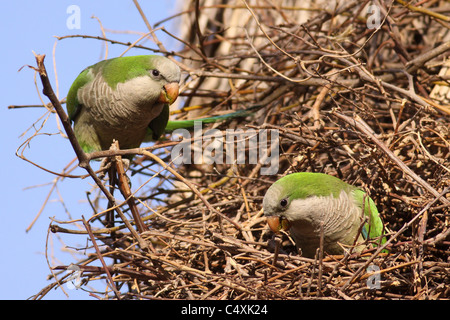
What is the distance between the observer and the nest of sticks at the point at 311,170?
2684 millimetres

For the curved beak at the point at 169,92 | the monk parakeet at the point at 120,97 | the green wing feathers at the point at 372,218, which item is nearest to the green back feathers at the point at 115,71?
the monk parakeet at the point at 120,97

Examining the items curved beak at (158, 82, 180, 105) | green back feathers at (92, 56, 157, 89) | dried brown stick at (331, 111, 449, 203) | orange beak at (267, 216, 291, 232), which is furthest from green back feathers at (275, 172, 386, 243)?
green back feathers at (92, 56, 157, 89)

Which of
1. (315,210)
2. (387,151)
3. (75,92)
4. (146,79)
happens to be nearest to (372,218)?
(315,210)

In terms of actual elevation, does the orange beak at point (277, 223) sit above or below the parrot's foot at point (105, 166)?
below

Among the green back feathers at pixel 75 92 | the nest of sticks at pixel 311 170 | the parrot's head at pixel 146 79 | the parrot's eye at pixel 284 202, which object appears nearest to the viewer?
the nest of sticks at pixel 311 170

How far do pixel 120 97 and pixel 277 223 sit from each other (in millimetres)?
1390

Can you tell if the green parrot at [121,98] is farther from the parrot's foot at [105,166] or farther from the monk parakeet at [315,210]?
the monk parakeet at [315,210]

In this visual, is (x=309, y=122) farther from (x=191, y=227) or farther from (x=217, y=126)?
(x=191, y=227)

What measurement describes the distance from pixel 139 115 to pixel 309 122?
1.23m

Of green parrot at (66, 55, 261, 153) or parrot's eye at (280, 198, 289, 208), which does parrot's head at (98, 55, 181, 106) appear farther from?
parrot's eye at (280, 198, 289, 208)

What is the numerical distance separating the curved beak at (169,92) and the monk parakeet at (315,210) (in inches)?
39.8

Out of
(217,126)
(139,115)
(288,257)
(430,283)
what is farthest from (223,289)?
(217,126)
